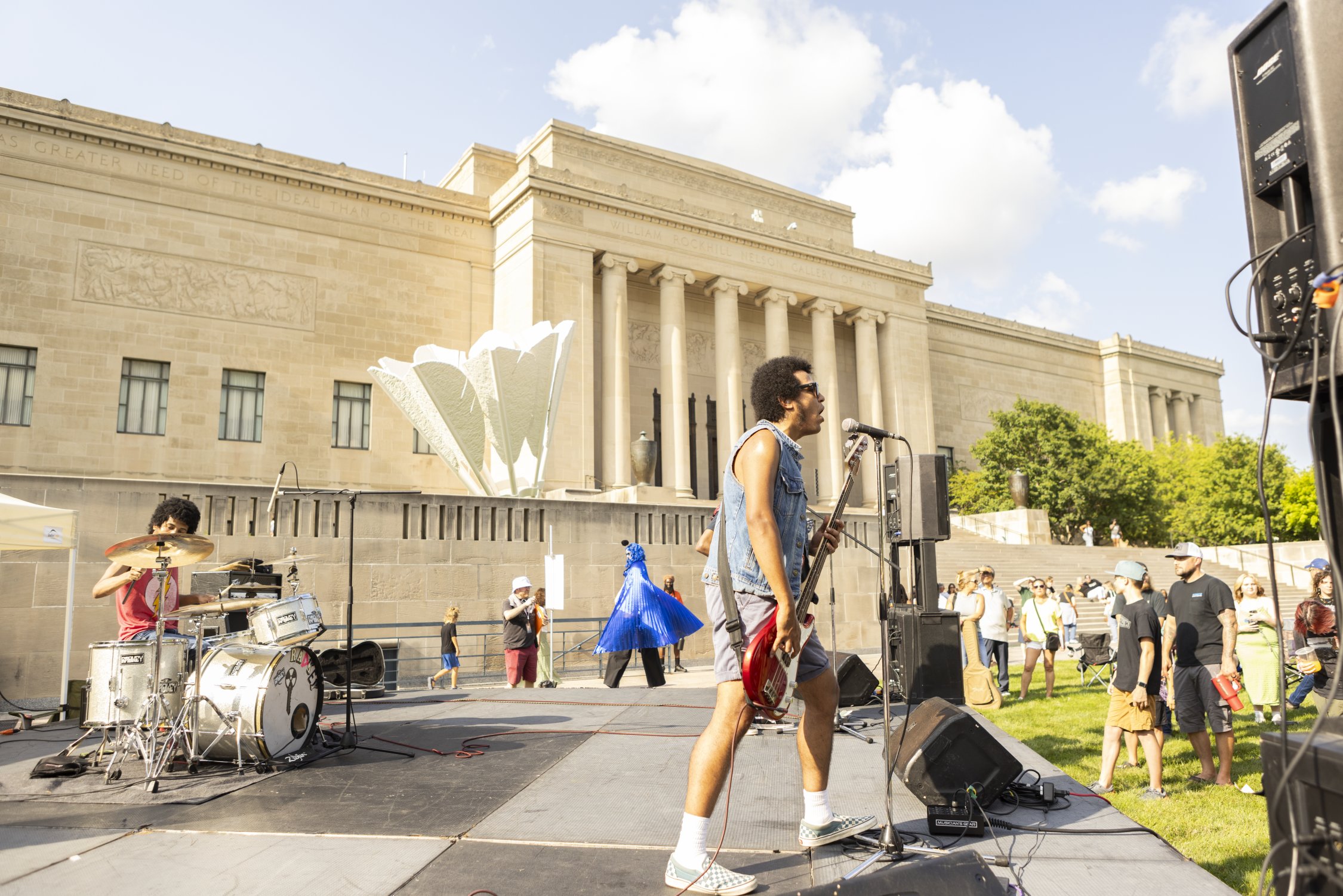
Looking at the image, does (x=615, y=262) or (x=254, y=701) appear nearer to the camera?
(x=254, y=701)

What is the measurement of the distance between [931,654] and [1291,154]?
27.5 ft

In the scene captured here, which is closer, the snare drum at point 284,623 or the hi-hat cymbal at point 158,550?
the hi-hat cymbal at point 158,550

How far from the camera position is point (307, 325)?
106ft

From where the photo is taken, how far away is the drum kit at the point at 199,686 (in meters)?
6.52

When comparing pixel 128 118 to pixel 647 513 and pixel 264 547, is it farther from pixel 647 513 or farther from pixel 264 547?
pixel 647 513

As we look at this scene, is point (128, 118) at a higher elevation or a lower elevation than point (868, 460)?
higher

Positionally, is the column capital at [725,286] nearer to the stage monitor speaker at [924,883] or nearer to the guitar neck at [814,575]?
the guitar neck at [814,575]

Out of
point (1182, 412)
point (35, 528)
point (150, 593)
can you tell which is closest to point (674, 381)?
point (35, 528)

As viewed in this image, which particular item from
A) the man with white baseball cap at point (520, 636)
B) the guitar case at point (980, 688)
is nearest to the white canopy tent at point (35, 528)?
the man with white baseball cap at point (520, 636)

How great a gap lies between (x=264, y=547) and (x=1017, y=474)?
3259 centimetres

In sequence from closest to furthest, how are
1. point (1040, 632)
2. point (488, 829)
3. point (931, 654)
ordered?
point (488, 829) < point (931, 654) < point (1040, 632)

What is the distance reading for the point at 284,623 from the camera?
709 cm

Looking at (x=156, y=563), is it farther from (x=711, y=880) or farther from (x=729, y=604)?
(x=711, y=880)

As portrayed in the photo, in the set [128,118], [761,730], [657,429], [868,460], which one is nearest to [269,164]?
[128,118]
